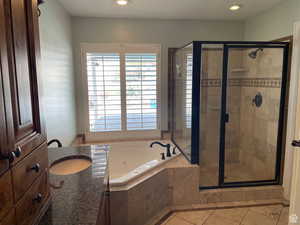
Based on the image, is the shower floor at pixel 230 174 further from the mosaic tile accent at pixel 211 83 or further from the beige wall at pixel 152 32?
the beige wall at pixel 152 32

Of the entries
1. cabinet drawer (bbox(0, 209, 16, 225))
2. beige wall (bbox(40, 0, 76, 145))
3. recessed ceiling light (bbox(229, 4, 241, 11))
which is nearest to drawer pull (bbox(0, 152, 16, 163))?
cabinet drawer (bbox(0, 209, 16, 225))

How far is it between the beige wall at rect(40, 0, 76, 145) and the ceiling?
1.01 feet

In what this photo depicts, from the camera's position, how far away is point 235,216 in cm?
227

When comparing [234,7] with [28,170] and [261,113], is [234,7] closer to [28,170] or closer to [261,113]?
[261,113]

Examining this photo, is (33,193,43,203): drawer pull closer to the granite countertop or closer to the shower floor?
the granite countertop

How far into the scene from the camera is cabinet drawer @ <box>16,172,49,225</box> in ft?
2.46

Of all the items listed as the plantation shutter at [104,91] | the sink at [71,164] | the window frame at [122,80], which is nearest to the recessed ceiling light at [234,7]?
the window frame at [122,80]

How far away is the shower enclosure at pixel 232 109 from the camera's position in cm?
247

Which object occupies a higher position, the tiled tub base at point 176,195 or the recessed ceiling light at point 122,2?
the recessed ceiling light at point 122,2

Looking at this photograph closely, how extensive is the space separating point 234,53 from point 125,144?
202 centimetres

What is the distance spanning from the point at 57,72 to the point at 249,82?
2531 mm

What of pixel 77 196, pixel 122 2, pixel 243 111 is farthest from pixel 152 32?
pixel 77 196

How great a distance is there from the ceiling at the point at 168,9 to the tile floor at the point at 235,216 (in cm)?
247

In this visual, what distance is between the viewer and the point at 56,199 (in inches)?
41.8
